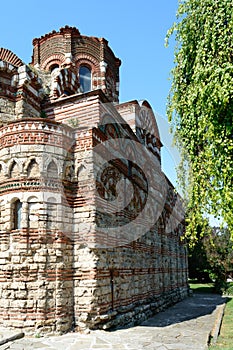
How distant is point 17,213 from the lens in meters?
8.07

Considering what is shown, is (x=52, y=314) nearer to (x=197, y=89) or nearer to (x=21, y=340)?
(x=21, y=340)

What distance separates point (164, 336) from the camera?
8062 millimetres

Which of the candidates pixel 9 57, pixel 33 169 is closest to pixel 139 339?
pixel 33 169

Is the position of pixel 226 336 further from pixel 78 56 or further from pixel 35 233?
pixel 78 56

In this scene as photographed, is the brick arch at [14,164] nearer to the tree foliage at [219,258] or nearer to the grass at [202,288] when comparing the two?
the tree foliage at [219,258]

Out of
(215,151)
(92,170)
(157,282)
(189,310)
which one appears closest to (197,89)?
(215,151)

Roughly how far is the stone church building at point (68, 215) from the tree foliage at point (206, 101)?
8.43 feet

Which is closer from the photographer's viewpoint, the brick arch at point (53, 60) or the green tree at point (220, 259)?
the brick arch at point (53, 60)

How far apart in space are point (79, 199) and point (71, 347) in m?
3.24

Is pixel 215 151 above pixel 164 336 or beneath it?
above

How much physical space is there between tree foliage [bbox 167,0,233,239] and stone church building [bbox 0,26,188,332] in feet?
8.43

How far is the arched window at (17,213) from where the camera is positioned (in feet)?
26.2

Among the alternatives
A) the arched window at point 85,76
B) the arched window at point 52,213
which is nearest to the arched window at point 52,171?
the arched window at point 52,213

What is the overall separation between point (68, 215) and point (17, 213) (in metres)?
1.17
